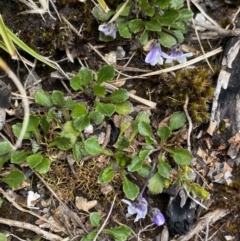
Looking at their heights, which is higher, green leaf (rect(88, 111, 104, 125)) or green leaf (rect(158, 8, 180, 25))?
green leaf (rect(158, 8, 180, 25))

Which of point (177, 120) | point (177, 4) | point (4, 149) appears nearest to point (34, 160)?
point (4, 149)

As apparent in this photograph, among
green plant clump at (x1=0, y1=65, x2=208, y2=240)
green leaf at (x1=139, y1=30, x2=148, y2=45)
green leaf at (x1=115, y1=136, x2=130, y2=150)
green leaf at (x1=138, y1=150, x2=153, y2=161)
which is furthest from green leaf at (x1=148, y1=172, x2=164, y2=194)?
green leaf at (x1=139, y1=30, x2=148, y2=45)

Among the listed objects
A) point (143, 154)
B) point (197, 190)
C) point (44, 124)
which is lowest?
point (197, 190)

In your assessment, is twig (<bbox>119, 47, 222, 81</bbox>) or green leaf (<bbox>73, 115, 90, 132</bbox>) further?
twig (<bbox>119, 47, 222, 81</bbox>)

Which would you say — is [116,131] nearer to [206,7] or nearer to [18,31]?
[18,31]

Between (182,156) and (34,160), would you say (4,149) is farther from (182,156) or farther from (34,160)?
(182,156)

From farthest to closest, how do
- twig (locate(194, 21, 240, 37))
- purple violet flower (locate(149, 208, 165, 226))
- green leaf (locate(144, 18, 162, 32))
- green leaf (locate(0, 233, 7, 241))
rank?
twig (locate(194, 21, 240, 37)) < green leaf (locate(144, 18, 162, 32)) < purple violet flower (locate(149, 208, 165, 226)) < green leaf (locate(0, 233, 7, 241))

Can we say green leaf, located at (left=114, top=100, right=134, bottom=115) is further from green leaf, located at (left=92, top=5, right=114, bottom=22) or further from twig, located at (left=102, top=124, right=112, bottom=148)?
green leaf, located at (left=92, top=5, right=114, bottom=22)
